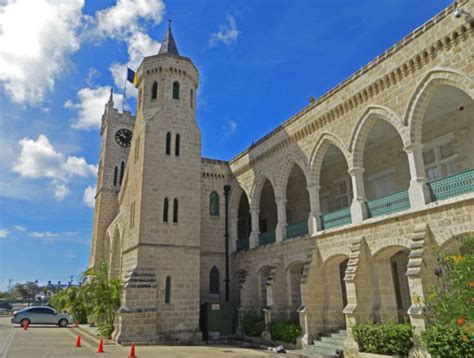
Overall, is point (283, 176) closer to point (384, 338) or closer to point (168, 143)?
point (168, 143)

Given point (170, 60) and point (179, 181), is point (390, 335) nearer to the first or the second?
point (179, 181)

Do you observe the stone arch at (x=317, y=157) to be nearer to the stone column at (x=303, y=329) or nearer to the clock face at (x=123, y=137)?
the stone column at (x=303, y=329)

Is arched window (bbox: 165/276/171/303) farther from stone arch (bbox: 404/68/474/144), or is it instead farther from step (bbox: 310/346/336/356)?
stone arch (bbox: 404/68/474/144)

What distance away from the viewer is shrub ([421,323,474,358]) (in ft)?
26.4

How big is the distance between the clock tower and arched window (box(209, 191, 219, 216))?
35.8 ft

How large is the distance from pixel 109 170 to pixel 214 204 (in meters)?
14.2

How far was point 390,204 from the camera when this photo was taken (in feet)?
40.0

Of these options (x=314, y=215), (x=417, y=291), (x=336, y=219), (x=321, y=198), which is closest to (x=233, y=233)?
(x=321, y=198)

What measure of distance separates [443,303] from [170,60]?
51.8 ft

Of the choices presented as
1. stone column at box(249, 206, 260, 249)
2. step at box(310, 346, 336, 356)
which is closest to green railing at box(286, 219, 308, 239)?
stone column at box(249, 206, 260, 249)

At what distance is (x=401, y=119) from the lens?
1177 centimetres

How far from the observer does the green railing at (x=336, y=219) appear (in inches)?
→ 540

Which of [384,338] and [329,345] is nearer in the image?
[384,338]

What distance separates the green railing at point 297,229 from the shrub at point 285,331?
3.52 metres
